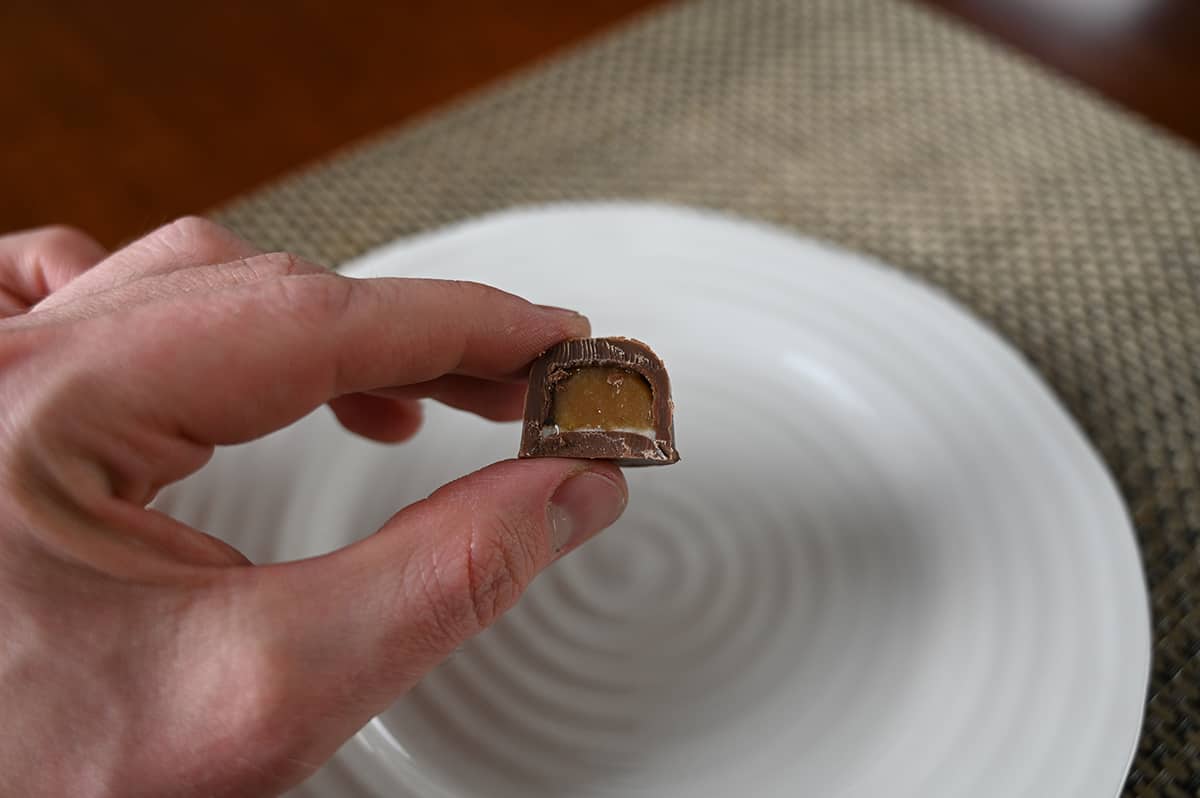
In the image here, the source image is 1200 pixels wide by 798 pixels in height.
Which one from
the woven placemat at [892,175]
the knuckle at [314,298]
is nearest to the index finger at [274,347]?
the knuckle at [314,298]

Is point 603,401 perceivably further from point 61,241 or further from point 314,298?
point 61,241

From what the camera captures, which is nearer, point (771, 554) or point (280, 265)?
point (280, 265)

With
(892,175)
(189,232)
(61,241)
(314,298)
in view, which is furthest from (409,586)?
(892,175)

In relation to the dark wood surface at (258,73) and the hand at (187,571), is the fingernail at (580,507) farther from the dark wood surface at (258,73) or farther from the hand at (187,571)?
the dark wood surface at (258,73)

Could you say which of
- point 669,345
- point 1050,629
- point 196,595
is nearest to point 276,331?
point 196,595

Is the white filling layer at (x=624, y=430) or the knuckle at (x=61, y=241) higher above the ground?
the knuckle at (x=61, y=241)

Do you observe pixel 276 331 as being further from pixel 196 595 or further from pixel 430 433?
pixel 430 433
